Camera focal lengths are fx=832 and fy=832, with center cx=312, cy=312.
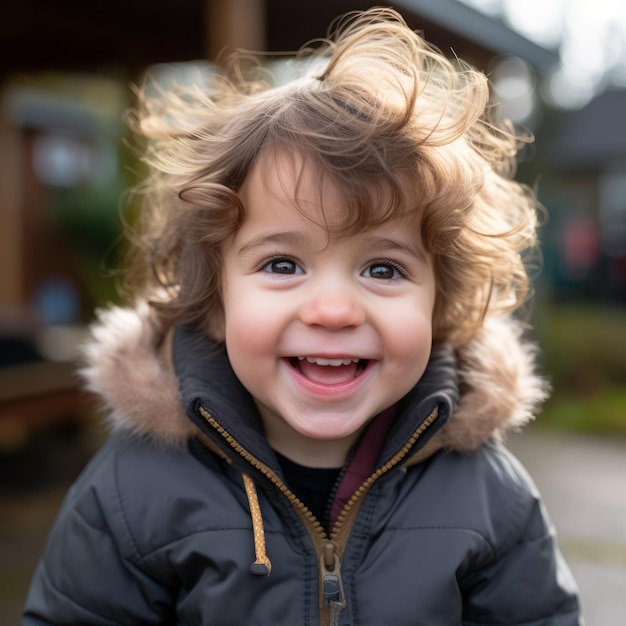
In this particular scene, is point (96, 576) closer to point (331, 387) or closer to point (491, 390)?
point (331, 387)

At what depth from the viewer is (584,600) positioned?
10.5 ft

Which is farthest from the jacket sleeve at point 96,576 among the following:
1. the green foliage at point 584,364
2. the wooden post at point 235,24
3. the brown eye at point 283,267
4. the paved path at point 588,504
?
the green foliage at point 584,364

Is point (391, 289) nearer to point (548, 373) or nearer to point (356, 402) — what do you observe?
point (356, 402)

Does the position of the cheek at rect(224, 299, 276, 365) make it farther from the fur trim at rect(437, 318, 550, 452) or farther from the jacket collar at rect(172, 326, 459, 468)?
the fur trim at rect(437, 318, 550, 452)

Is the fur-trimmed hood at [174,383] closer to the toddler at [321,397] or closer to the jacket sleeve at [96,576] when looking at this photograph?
the toddler at [321,397]

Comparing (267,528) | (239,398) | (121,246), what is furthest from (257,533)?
(121,246)

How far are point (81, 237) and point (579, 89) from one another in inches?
236

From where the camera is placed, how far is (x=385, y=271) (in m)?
1.51

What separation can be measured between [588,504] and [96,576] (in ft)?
11.0

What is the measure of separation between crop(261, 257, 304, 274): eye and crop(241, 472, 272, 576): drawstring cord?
1.29 ft

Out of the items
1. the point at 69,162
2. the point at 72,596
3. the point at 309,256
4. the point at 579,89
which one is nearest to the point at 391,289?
the point at 309,256

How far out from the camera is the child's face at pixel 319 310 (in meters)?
1.45

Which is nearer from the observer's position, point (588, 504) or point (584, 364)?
point (588, 504)

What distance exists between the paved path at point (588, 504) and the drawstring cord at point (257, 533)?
2.01 m
